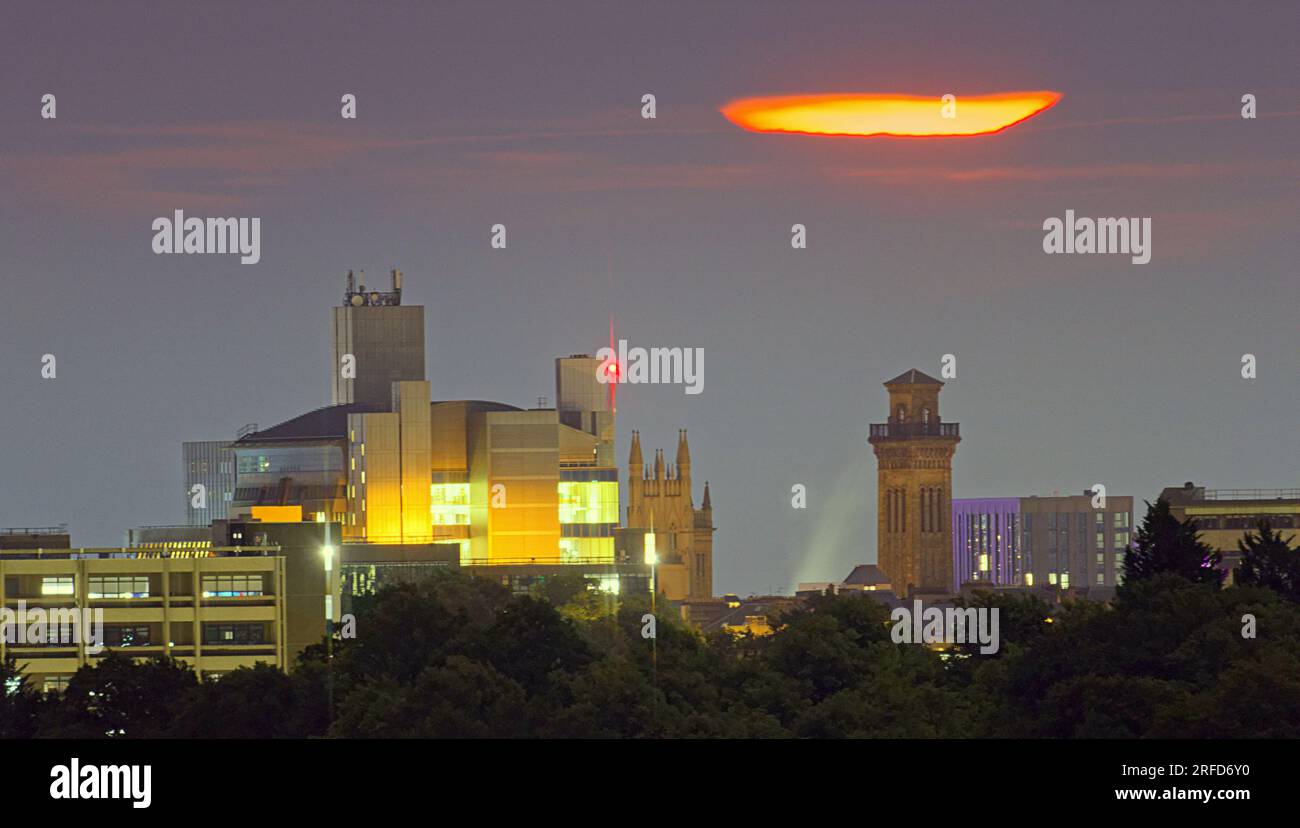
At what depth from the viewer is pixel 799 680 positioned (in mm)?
105750

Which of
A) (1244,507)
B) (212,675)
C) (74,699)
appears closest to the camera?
(74,699)

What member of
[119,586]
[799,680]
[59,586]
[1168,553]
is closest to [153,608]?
[119,586]

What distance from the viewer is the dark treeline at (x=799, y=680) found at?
8400 cm

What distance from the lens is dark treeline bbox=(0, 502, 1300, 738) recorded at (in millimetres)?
84000

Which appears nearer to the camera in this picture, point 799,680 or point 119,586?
point 799,680

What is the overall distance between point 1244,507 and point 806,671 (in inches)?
3609

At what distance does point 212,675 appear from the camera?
507ft

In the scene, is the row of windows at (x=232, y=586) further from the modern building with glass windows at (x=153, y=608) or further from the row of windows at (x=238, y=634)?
the row of windows at (x=238, y=634)

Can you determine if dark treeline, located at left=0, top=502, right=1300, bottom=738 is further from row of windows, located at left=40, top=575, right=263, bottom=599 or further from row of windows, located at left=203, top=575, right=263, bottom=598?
row of windows, located at left=40, top=575, right=263, bottom=599

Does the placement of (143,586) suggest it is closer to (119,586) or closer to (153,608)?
(119,586)

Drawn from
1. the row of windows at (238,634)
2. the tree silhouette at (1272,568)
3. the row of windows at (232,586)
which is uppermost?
the tree silhouette at (1272,568)

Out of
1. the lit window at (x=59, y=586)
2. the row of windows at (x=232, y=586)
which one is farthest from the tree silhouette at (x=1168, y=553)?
the lit window at (x=59, y=586)
